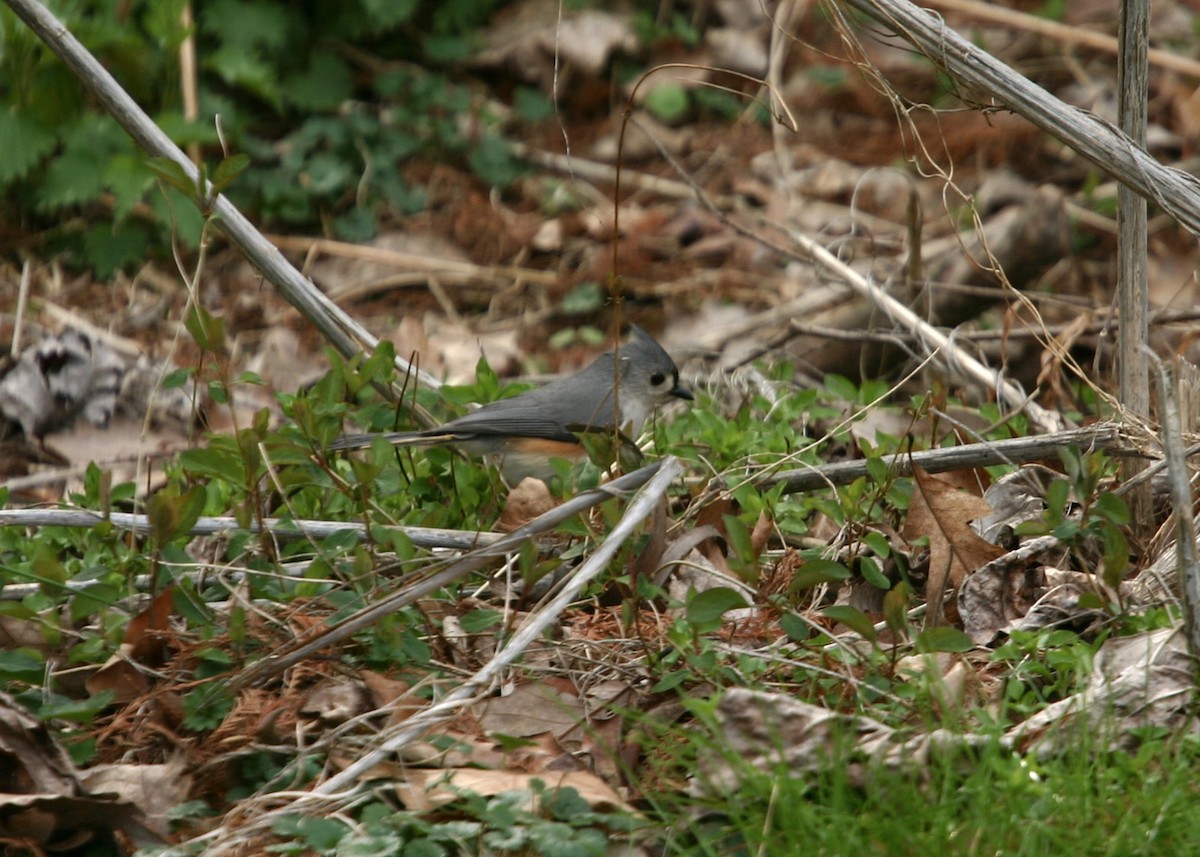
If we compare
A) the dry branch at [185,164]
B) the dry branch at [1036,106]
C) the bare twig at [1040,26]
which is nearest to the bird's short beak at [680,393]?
the dry branch at [185,164]

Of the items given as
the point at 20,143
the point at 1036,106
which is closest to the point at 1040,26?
the point at 1036,106

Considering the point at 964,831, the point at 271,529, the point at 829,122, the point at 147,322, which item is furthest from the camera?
the point at 829,122

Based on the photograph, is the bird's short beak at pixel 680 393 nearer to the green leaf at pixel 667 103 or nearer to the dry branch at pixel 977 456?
the dry branch at pixel 977 456

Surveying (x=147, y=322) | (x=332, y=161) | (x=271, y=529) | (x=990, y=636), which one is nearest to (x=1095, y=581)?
(x=990, y=636)

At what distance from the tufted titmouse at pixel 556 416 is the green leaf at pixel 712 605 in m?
1.09

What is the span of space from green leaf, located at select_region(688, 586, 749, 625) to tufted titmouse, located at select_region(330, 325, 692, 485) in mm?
1088

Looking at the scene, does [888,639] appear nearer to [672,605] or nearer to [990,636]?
[990,636]

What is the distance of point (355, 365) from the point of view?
3.51 metres

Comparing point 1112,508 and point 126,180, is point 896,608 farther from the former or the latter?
point 126,180

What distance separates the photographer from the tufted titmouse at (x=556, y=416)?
4.05m

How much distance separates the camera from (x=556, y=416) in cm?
471

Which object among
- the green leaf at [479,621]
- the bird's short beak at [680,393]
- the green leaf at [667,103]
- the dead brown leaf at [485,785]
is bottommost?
the bird's short beak at [680,393]

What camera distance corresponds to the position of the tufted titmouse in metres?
4.05

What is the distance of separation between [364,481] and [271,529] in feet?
1.25
